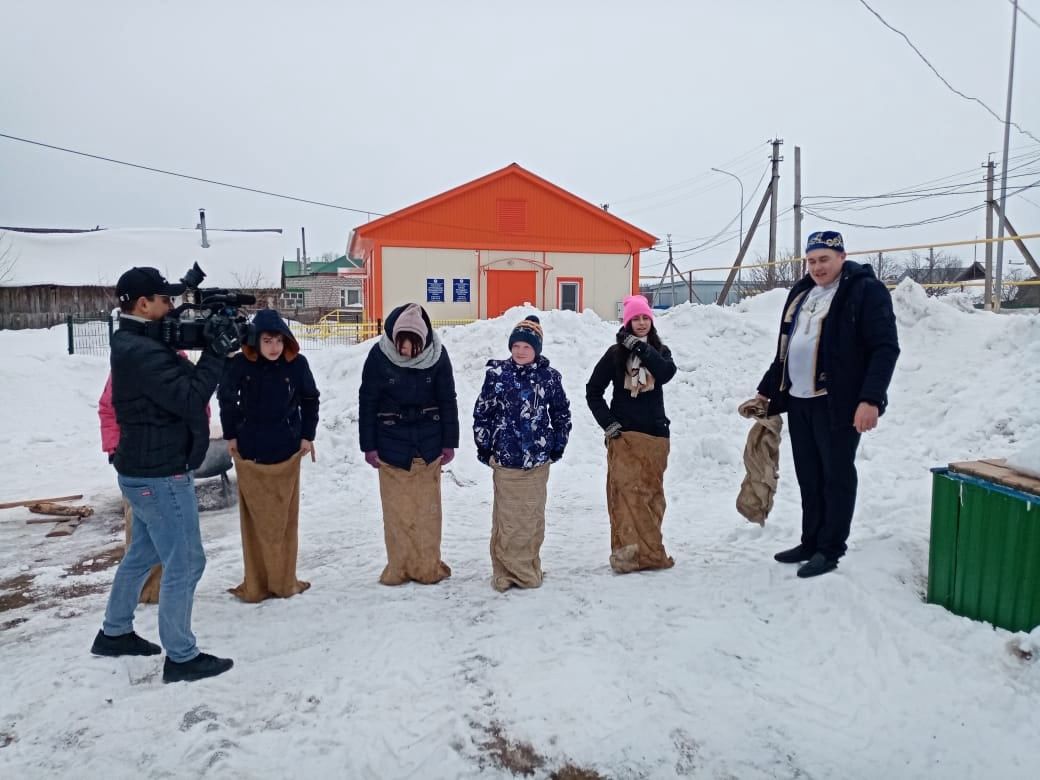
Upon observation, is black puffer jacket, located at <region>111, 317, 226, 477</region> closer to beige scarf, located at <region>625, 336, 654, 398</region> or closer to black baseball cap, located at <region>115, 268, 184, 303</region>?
black baseball cap, located at <region>115, 268, 184, 303</region>

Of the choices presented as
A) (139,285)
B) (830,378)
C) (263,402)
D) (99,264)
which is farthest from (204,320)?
(99,264)

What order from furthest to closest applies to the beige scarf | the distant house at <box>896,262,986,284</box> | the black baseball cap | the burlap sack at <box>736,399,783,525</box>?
the distant house at <box>896,262,986,284</box> < the burlap sack at <box>736,399,783,525</box> < the beige scarf < the black baseball cap

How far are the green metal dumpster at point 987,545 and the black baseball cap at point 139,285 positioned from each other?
4.03 m

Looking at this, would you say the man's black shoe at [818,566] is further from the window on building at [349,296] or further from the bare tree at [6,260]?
the window on building at [349,296]

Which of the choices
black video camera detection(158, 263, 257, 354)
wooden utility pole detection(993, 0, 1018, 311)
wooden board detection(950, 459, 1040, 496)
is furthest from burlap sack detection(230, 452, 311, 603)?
wooden utility pole detection(993, 0, 1018, 311)

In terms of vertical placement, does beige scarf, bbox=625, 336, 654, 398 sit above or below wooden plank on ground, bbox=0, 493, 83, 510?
above

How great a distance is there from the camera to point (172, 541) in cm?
332

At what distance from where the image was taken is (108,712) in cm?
308

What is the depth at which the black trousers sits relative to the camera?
409 cm

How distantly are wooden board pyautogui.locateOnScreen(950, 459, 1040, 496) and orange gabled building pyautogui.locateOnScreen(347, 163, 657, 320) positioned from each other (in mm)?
17389

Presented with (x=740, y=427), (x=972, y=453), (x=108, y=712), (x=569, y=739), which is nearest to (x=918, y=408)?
(x=972, y=453)

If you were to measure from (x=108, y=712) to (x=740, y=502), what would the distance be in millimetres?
3868

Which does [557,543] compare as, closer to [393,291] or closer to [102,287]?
[393,291]

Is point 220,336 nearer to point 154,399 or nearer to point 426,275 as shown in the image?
point 154,399
